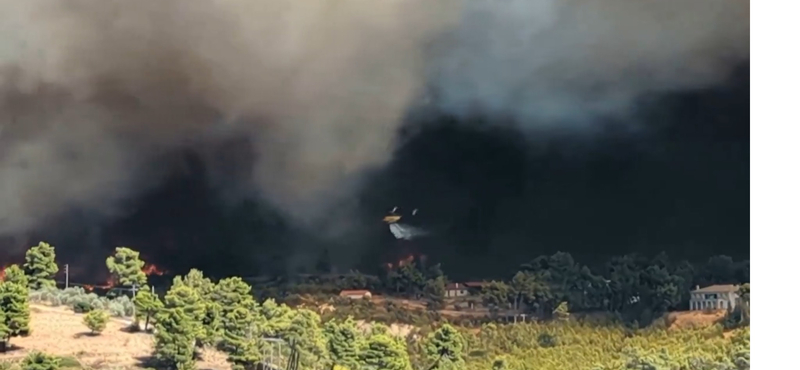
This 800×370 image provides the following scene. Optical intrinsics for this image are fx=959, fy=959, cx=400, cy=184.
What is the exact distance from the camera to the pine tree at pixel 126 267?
3992 mm

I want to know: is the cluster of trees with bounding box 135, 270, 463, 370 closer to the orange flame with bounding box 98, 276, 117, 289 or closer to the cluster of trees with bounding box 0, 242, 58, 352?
the orange flame with bounding box 98, 276, 117, 289

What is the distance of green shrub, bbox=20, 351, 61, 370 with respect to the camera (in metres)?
3.90

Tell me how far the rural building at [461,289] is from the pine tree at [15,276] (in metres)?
1.75

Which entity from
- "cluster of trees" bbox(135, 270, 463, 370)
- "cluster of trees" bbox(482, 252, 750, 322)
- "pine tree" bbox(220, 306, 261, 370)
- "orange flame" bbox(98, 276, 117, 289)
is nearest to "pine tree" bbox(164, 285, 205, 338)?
"cluster of trees" bbox(135, 270, 463, 370)

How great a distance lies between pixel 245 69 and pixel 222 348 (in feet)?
3.85

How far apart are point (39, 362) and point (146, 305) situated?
0.48 meters

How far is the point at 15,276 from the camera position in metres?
3.96

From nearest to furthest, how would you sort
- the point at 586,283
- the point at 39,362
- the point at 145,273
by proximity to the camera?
the point at 39,362 → the point at 145,273 → the point at 586,283

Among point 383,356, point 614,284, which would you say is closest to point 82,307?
point 383,356

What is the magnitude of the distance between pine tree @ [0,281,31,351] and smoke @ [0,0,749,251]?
0.77 ft

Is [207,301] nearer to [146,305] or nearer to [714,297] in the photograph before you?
[146,305]

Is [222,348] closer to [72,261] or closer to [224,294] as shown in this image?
[224,294]
